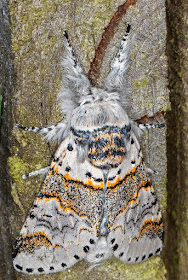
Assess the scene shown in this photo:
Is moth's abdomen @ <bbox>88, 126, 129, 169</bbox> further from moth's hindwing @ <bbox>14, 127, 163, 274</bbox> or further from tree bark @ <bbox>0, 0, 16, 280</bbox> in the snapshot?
tree bark @ <bbox>0, 0, 16, 280</bbox>

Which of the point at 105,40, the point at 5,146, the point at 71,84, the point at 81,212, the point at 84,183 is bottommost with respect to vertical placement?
the point at 81,212

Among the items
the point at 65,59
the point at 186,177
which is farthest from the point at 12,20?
the point at 186,177

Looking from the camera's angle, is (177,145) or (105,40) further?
(177,145)

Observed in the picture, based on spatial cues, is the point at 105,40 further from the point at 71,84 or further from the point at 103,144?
the point at 103,144

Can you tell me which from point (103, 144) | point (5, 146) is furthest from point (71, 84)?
point (5, 146)

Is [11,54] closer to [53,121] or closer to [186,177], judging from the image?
[53,121]
